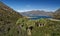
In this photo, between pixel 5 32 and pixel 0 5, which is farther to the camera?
pixel 0 5

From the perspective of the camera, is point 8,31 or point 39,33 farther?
point 8,31

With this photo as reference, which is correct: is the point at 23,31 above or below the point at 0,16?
below

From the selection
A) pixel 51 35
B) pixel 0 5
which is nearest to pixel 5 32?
pixel 51 35

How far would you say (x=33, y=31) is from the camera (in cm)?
2192

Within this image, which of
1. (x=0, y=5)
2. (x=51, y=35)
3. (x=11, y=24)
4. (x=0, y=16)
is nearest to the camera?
(x=51, y=35)

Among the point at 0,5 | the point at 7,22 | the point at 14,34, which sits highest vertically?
the point at 0,5

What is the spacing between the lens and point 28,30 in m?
22.7

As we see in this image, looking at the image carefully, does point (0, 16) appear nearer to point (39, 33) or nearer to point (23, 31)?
point (23, 31)

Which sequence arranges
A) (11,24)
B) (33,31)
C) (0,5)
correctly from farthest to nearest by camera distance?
(0,5)
(11,24)
(33,31)

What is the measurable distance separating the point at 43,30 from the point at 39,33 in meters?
0.71

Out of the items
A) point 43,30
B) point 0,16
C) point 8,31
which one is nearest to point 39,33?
point 43,30

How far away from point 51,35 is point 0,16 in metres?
10.9

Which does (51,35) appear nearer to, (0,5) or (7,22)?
(7,22)

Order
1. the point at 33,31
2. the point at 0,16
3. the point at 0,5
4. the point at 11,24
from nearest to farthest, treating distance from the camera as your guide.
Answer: the point at 33,31 → the point at 11,24 → the point at 0,16 → the point at 0,5
